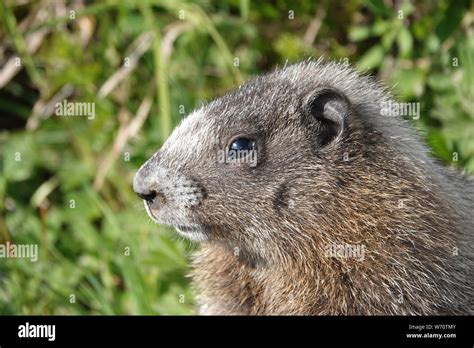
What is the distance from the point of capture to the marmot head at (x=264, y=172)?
3.70m

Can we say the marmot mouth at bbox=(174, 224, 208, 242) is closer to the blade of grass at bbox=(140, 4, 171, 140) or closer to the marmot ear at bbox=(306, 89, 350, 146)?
the marmot ear at bbox=(306, 89, 350, 146)

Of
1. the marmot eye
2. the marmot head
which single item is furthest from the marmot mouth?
the marmot eye

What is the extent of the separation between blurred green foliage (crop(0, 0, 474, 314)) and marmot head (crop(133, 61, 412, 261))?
1.16m

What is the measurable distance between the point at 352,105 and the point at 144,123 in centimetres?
243

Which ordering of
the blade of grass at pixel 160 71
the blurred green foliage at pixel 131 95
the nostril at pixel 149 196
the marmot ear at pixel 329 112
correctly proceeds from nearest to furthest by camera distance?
the nostril at pixel 149 196, the marmot ear at pixel 329 112, the blurred green foliage at pixel 131 95, the blade of grass at pixel 160 71

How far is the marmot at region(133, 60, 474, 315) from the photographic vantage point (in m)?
3.72

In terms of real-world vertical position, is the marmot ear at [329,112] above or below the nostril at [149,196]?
above

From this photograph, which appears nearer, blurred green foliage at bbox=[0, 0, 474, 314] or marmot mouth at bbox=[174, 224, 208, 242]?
marmot mouth at bbox=[174, 224, 208, 242]

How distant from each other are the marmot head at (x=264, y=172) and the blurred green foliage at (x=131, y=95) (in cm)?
116

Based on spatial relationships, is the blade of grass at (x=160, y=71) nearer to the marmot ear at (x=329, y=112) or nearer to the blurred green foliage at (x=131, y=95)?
the blurred green foliage at (x=131, y=95)

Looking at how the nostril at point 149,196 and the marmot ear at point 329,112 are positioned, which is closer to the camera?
the nostril at point 149,196

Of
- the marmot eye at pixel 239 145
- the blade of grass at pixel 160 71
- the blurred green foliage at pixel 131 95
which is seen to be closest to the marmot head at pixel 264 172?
the marmot eye at pixel 239 145

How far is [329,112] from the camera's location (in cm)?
378

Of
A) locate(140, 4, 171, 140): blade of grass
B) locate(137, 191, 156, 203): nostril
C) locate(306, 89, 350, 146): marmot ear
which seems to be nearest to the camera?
locate(137, 191, 156, 203): nostril
